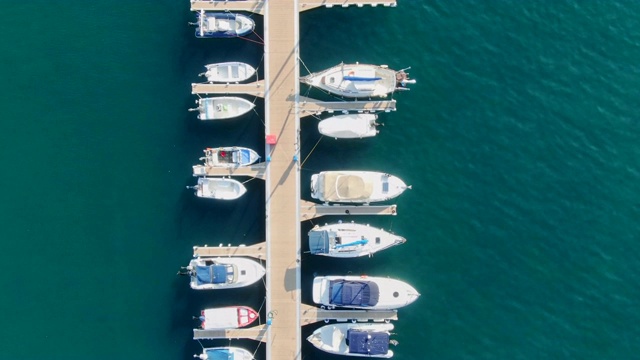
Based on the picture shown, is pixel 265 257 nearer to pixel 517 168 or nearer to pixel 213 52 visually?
pixel 213 52

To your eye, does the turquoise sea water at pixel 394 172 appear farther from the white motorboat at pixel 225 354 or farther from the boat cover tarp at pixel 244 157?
the boat cover tarp at pixel 244 157

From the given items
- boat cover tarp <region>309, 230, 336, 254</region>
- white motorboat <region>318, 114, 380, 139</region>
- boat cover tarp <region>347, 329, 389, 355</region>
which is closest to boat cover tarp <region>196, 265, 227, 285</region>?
boat cover tarp <region>309, 230, 336, 254</region>

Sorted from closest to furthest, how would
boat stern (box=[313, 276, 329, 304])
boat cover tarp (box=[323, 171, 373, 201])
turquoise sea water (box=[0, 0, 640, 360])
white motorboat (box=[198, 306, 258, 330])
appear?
1. boat cover tarp (box=[323, 171, 373, 201])
2. boat stern (box=[313, 276, 329, 304])
3. white motorboat (box=[198, 306, 258, 330])
4. turquoise sea water (box=[0, 0, 640, 360])

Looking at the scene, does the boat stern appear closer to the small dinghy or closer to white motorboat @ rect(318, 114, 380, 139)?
white motorboat @ rect(318, 114, 380, 139)

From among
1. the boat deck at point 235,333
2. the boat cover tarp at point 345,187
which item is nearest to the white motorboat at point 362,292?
the boat deck at point 235,333

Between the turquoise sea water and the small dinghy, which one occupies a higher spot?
the small dinghy

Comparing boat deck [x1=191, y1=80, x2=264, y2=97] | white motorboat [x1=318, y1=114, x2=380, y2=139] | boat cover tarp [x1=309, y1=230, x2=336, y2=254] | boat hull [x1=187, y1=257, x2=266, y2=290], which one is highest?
boat deck [x1=191, y1=80, x2=264, y2=97]

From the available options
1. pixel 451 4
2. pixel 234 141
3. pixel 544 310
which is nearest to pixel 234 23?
pixel 234 141
